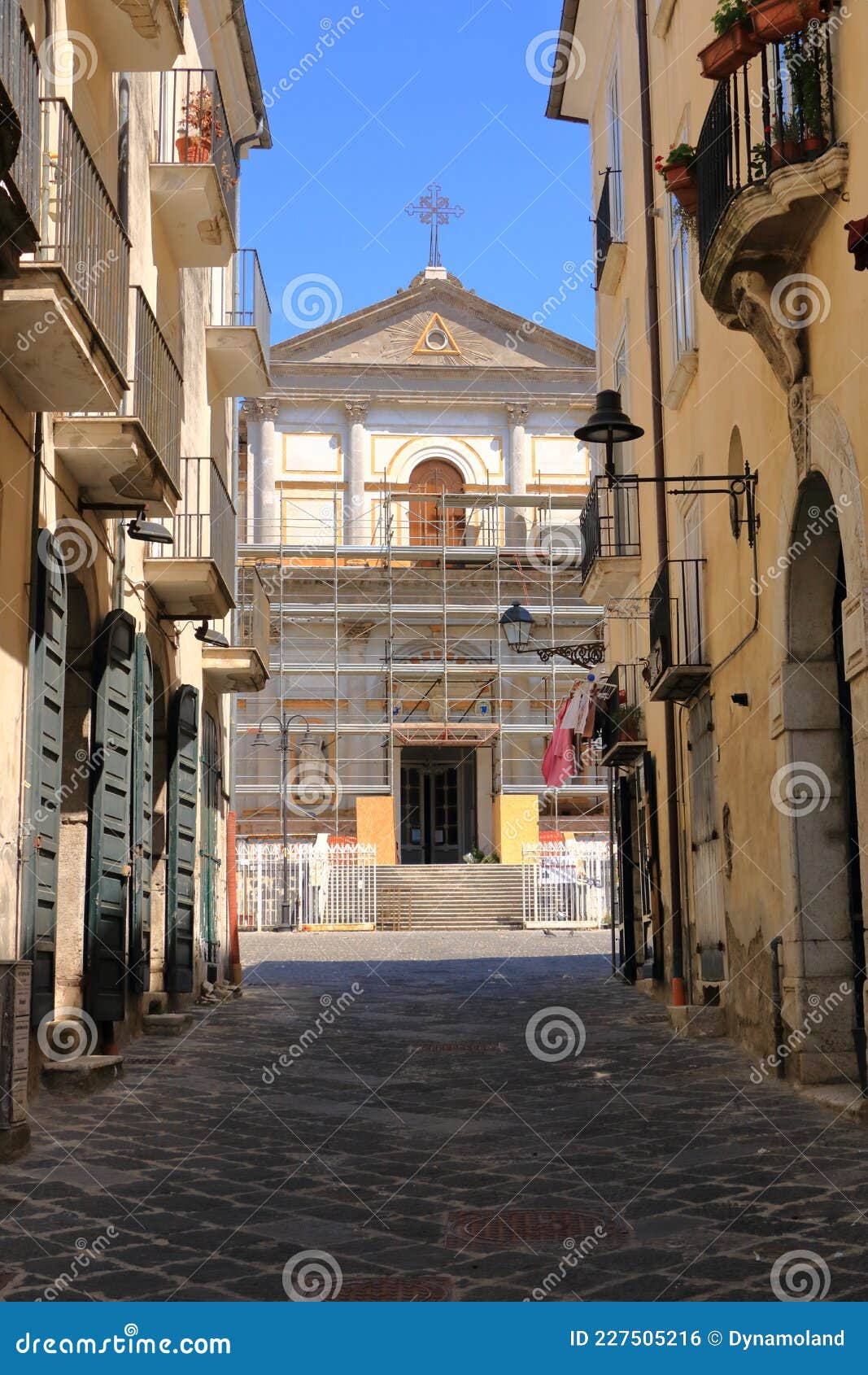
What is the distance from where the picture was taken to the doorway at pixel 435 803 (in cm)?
4106

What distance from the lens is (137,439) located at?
1014cm

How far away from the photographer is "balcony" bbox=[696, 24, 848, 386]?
324 inches

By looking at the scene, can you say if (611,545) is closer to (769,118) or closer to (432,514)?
(769,118)

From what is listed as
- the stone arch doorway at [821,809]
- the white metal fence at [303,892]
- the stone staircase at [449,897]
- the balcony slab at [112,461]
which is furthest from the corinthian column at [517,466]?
the stone arch doorway at [821,809]

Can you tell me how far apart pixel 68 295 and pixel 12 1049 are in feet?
12.5

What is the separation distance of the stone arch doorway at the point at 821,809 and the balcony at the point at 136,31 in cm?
593

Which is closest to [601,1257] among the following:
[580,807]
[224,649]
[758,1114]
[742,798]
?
[758,1114]

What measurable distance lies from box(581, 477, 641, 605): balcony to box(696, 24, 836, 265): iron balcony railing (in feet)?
26.6

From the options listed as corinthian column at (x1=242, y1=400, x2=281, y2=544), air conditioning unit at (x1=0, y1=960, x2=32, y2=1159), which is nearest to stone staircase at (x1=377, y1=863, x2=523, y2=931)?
corinthian column at (x1=242, y1=400, x2=281, y2=544)

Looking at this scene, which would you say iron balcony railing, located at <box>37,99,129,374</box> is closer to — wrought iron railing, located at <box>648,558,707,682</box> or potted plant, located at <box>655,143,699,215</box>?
potted plant, located at <box>655,143,699,215</box>

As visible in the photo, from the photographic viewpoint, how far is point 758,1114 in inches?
344

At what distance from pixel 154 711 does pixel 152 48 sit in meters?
5.94

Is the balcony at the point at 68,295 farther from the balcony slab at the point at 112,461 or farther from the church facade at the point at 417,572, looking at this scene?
the church facade at the point at 417,572

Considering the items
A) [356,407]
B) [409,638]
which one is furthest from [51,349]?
[356,407]
